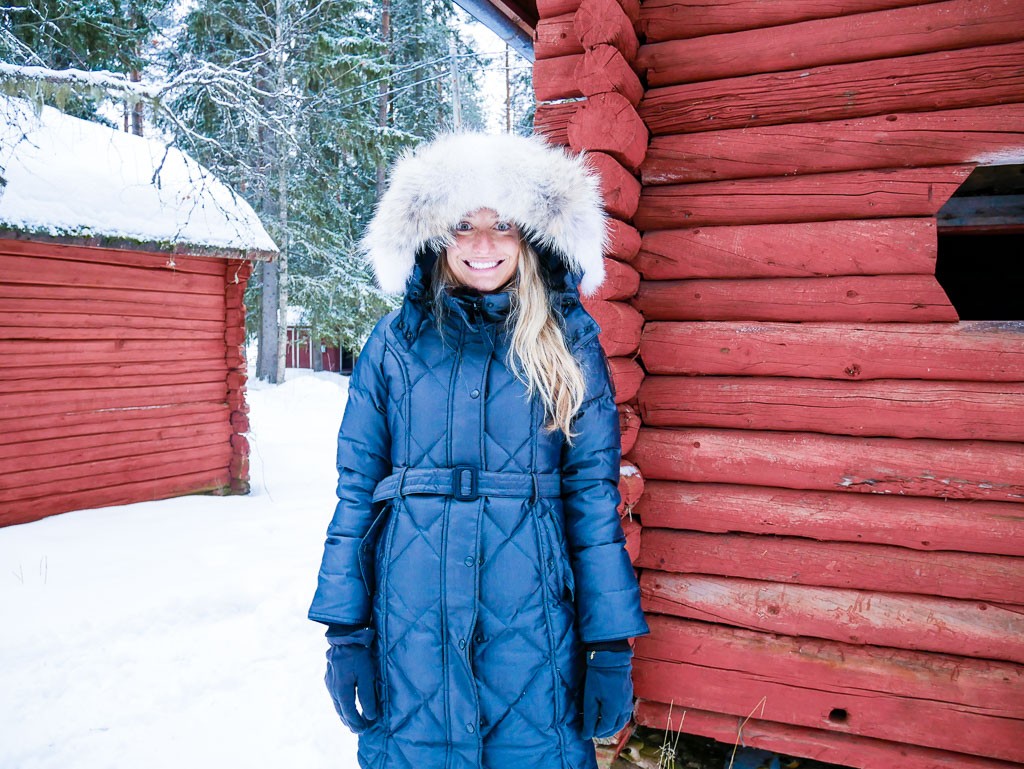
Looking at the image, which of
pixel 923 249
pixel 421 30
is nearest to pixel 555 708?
pixel 923 249

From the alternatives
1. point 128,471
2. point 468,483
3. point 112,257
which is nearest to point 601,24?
point 468,483

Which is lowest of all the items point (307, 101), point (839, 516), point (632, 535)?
point (632, 535)

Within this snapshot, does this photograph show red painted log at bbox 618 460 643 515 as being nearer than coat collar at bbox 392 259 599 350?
No

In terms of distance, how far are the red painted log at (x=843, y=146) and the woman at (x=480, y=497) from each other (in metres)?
1.15

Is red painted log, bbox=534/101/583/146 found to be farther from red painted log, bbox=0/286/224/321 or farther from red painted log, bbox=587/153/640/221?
red painted log, bbox=0/286/224/321

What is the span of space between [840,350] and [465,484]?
6.07 feet

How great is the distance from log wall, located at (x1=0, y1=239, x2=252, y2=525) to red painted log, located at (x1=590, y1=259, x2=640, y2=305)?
599 cm

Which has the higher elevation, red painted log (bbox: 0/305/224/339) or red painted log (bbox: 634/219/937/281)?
red painted log (bbox: 634/219/937/281)

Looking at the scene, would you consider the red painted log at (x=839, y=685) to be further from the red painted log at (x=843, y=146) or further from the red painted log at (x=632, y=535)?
the red painted log at (x=843, y=146)

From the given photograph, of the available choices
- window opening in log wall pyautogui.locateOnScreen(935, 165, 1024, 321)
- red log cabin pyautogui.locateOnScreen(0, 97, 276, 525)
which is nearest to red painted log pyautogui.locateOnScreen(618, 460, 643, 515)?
window opening in log wall pyautogui.locateOnScreen(935, 165, 1024, 321)

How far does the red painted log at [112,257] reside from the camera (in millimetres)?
6215

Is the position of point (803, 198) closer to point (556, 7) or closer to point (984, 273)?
point (556, 7)

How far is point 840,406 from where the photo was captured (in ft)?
8.69

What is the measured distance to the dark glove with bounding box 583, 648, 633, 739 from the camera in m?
1.71
